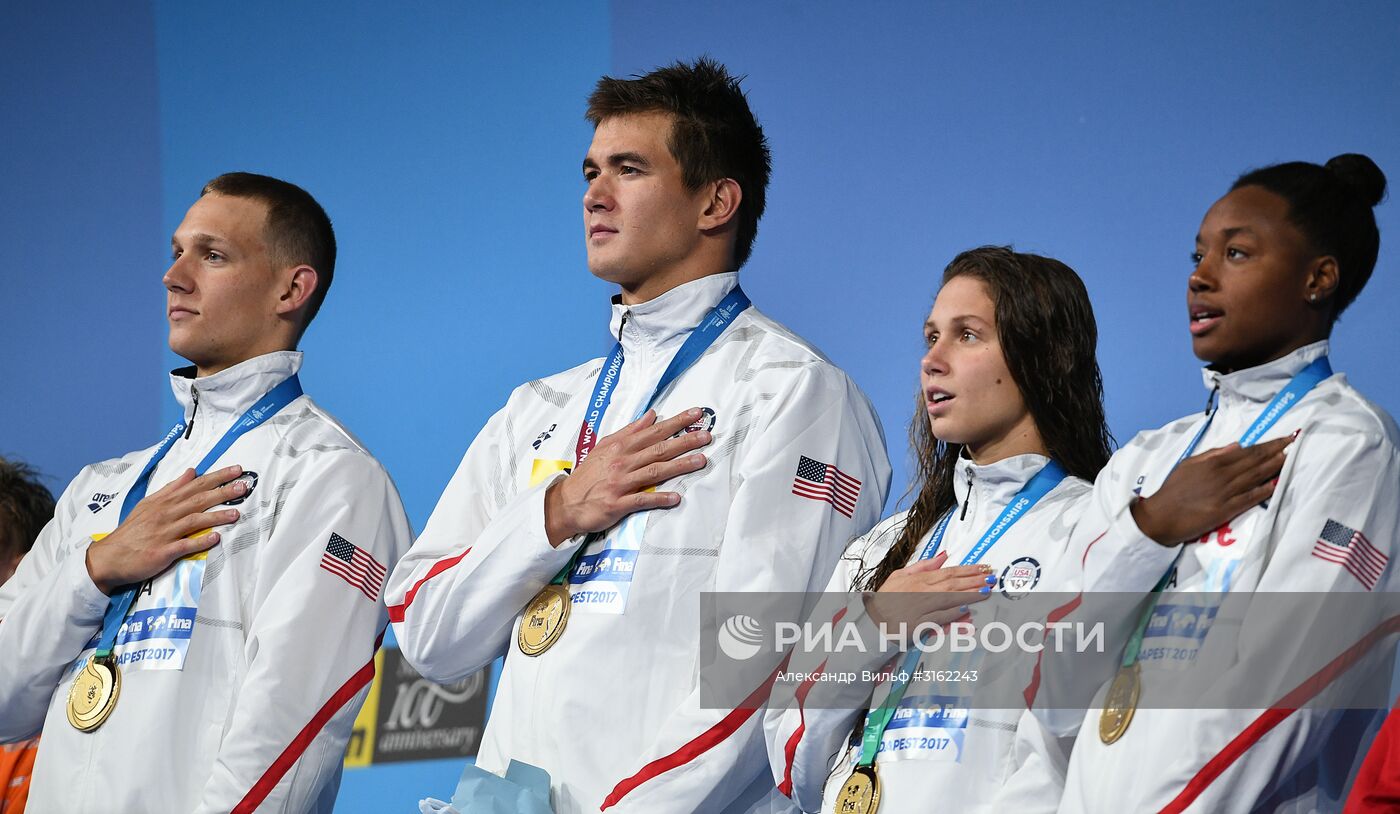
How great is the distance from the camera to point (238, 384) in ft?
10.5

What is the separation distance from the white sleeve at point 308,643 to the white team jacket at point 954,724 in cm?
85

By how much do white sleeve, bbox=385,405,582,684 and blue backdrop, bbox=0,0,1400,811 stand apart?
127cm

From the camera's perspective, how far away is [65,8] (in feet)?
16.9

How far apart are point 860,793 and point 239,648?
1.22 metres

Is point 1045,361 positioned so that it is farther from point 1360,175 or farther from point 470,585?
point 470,585

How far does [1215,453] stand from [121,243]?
12.4ft

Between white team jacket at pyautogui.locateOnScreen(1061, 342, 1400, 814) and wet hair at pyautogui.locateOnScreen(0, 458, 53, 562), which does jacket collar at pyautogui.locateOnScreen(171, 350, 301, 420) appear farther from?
white team jacket at pyautogui.locateOnScreen(1061, 342, 1400, 814)

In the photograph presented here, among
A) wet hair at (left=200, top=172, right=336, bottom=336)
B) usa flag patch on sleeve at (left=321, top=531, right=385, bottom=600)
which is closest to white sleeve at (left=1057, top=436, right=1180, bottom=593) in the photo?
usa flag patch on sleeve at (left=321, top=531, right=385, bottom=600)

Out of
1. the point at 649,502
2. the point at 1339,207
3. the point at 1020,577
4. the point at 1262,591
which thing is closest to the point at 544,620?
the point at 649,502

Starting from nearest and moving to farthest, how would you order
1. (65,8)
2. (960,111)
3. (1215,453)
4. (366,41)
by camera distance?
(1215,453), (960,111), (366,41), (65,8)

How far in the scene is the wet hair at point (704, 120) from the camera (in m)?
2.98

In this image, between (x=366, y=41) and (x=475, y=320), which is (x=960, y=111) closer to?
(x=475, y=320)

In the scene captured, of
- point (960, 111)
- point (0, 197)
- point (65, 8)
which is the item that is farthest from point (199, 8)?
point (960, 111)

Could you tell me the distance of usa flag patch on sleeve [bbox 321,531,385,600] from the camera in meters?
2.92
